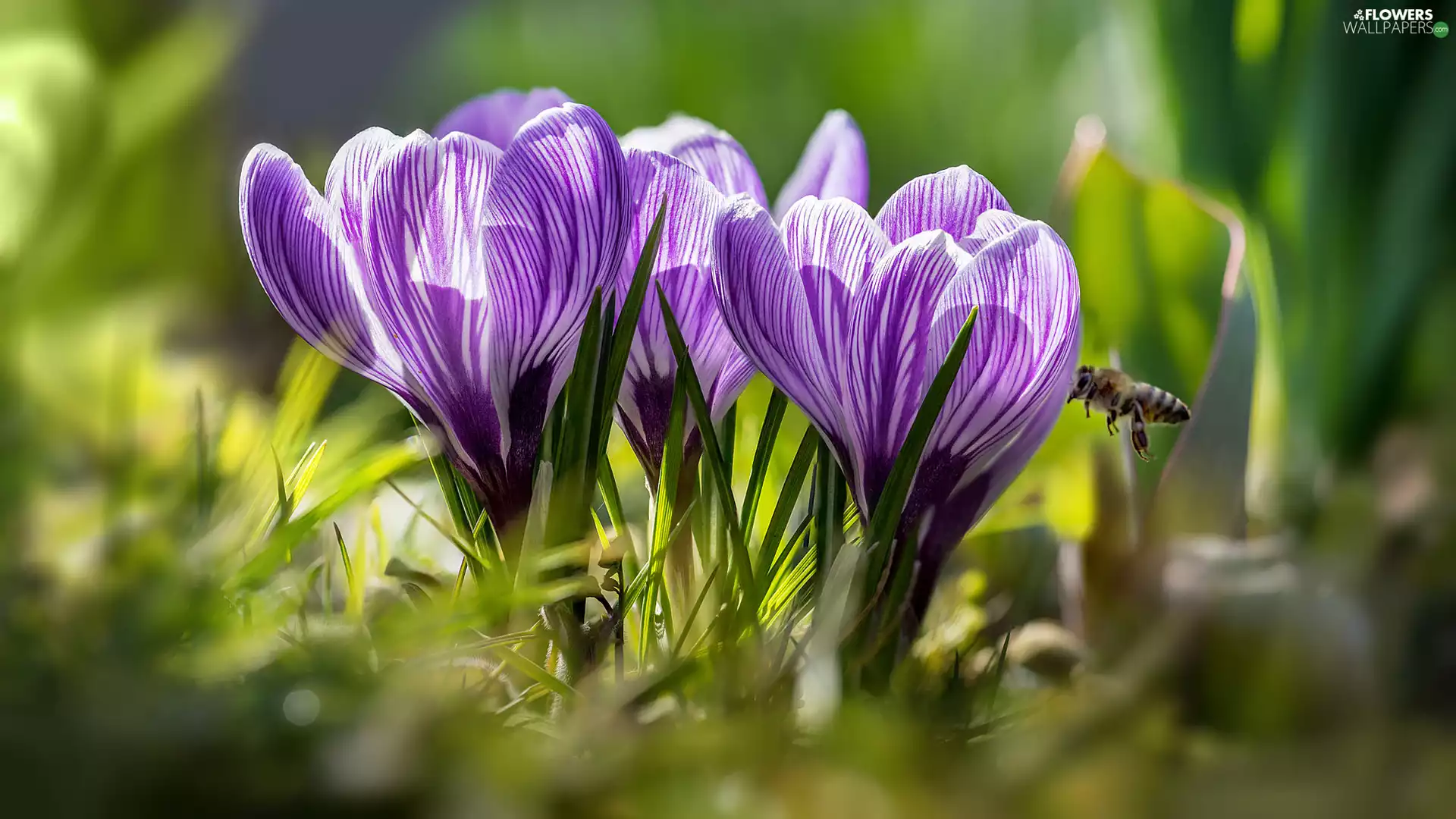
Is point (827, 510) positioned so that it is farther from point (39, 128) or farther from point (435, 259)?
point (39, 128)

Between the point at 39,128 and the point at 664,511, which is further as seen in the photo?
the point at 39,128

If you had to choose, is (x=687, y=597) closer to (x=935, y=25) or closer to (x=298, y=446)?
(x=298, y=446)

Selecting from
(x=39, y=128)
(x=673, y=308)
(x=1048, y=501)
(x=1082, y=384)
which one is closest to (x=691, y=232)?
(x=673, y=308)

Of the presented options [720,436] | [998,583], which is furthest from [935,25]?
[720,436]

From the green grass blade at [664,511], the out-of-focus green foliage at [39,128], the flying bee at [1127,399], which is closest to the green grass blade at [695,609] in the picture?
the green grass blade at [664,511]

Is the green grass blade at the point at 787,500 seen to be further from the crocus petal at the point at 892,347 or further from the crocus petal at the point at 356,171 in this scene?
the crocus petal at the point at 356,171
